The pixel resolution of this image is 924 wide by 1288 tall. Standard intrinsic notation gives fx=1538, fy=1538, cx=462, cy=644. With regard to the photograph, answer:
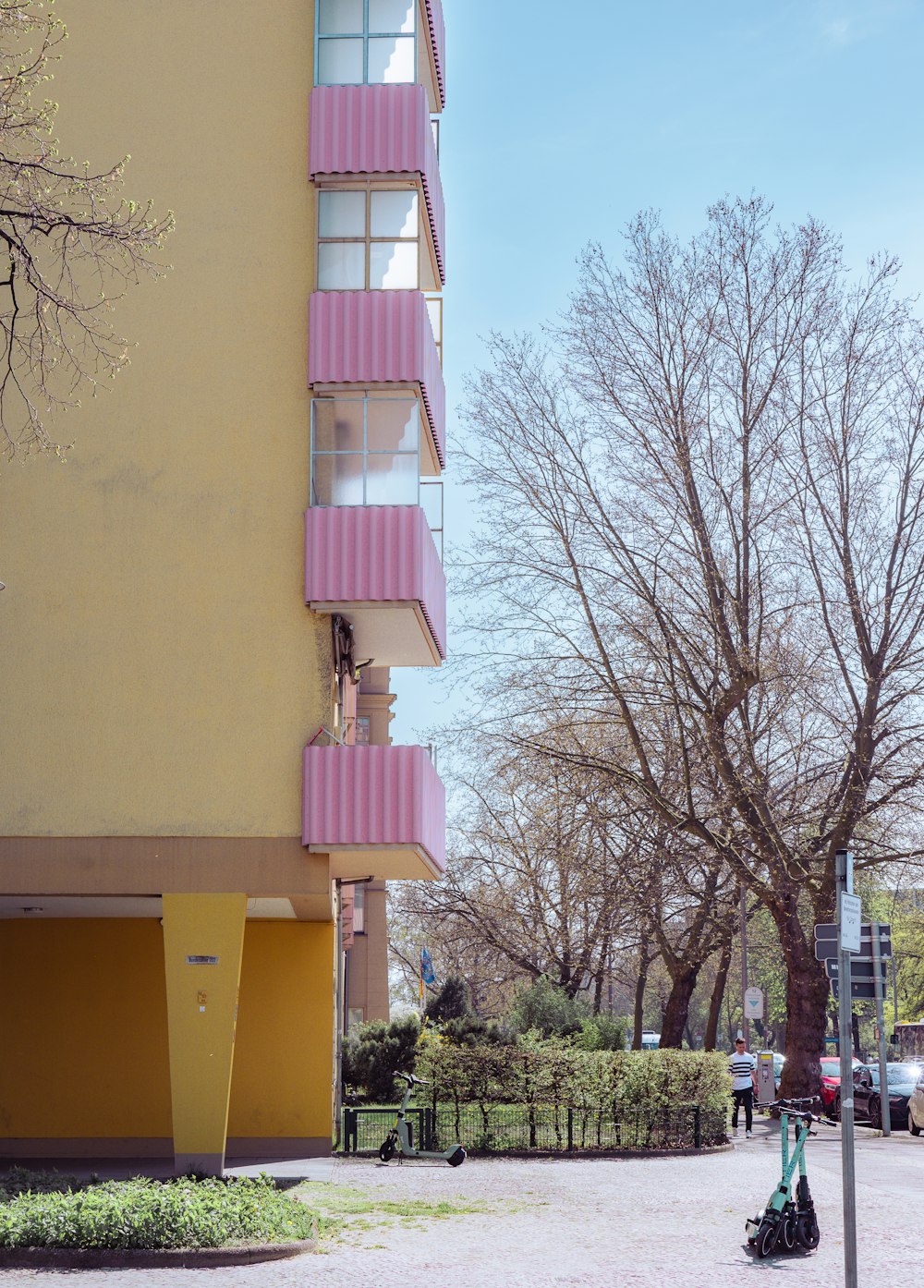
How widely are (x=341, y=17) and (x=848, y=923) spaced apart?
16.7 meters

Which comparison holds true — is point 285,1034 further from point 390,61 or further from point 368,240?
point 390,61

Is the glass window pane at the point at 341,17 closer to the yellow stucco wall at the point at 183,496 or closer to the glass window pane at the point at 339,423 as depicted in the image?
the yellow stucco wall at the point at 183,496

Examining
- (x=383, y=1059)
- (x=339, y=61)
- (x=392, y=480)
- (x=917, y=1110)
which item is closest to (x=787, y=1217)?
(x=392, y=480)

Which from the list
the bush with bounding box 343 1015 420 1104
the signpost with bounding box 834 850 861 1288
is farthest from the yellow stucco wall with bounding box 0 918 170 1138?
the signpost with bounding box 834 850 861 1288

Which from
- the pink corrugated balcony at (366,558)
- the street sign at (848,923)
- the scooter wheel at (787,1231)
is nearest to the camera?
the street sign at (848,923)

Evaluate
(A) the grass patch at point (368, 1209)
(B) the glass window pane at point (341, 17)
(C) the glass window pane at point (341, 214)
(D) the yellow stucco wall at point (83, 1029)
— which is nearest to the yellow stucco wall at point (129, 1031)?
(D) the yellow stucco wall at point (83, 1029)

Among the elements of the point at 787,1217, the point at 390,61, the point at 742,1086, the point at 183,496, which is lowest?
the point at 742,1086

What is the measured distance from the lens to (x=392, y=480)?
2136 cm

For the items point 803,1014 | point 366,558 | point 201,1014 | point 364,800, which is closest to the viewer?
point 201,1014

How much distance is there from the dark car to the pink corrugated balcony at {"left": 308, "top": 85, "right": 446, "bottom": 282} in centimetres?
2226

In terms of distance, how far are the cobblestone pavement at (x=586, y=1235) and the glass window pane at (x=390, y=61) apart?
15.3 m

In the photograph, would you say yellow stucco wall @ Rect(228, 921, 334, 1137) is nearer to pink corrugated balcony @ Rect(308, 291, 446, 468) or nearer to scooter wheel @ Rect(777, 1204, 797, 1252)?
pink corrugated balcony @ Rect(308, 291, 446, 468)

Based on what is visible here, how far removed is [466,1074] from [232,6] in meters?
16.6

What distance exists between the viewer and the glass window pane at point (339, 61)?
22562 mm
